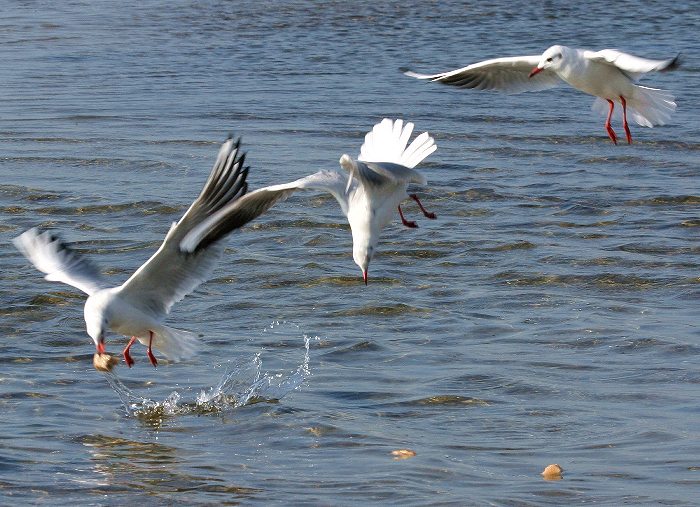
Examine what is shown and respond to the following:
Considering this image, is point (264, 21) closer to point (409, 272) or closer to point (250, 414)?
point (409, 272)

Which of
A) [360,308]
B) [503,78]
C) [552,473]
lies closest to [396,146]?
[360,308]

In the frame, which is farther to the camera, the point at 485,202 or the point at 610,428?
the point at 485,202

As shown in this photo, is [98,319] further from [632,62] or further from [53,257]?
[632,62]

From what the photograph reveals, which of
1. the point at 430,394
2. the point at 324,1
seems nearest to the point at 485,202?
the point at 430,394

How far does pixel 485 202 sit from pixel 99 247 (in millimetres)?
3082

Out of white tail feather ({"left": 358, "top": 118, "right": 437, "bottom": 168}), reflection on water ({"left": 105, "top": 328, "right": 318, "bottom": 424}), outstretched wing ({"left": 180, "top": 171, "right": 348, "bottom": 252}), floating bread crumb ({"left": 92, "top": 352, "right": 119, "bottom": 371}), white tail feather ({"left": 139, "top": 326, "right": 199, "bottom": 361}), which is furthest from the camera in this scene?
white tail feather ({"left": 358, "top": 118, "right": 437, "bottom": 168})

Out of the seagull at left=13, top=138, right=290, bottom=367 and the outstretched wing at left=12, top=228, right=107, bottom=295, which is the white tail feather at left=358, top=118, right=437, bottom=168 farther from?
the outstretched wing at left=12, top=228, right=107, bottom=295

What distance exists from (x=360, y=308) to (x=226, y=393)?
1544mm

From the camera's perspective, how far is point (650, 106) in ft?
29.2

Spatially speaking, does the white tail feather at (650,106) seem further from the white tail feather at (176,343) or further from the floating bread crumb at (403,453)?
the floating bread crumb at (403,453)

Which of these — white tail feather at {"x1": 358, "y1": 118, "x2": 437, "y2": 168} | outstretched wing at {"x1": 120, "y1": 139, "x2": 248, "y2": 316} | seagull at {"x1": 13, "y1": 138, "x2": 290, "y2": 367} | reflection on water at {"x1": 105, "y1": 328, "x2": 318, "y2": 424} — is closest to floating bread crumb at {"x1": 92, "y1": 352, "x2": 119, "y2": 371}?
seagull at {"x1": 13, "y1": 138, "x2": 290, "y2": 367}

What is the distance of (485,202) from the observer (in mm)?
11000

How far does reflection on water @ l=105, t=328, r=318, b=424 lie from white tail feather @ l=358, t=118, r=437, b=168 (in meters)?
1.21

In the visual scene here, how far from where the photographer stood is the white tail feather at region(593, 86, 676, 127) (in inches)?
348
